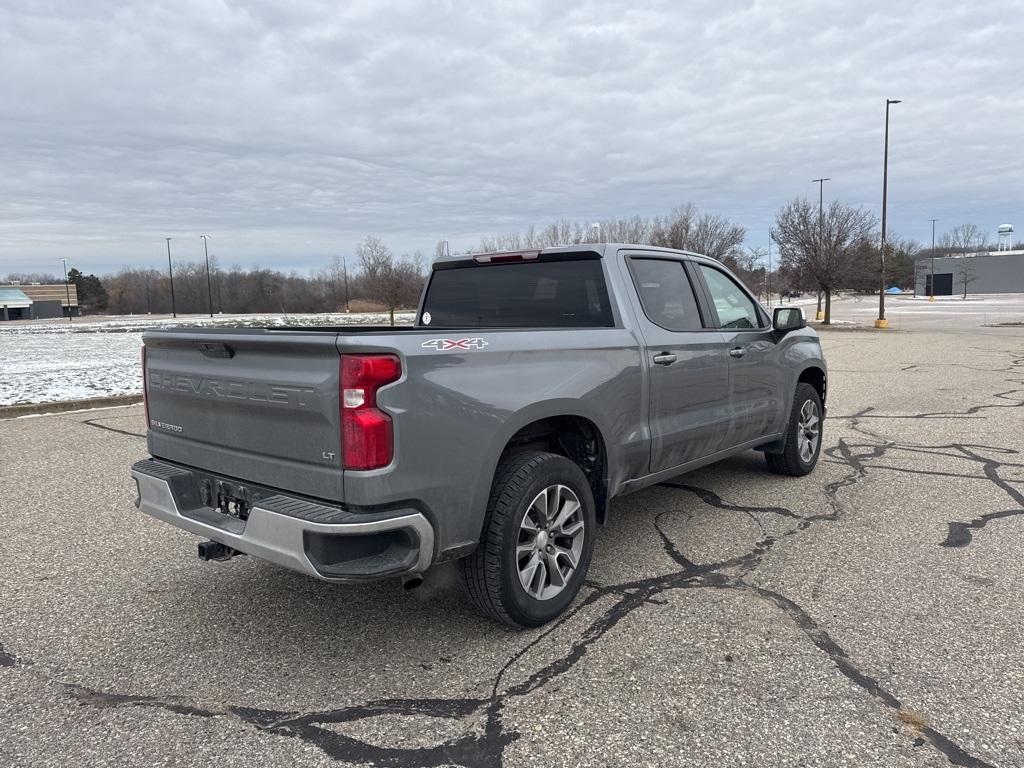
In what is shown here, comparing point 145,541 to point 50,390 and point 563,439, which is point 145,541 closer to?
point 563,439

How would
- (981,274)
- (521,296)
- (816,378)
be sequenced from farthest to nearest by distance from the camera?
(981,274)
(816,378)
(521,296)

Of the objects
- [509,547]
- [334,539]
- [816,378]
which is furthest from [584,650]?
[816,378]

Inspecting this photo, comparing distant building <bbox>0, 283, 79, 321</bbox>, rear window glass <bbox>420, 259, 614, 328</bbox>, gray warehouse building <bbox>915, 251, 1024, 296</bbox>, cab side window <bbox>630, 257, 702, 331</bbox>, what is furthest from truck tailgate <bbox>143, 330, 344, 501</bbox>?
gray warehouse building <bbox>915, 251, 1024, 296</bbox>

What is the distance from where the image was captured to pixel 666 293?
4.59 meters

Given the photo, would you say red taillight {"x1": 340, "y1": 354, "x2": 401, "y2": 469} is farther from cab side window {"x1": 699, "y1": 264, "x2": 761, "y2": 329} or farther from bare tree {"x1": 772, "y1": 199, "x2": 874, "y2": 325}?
bare tree {"x1": 772, "y1": 199, "x2": 874, "y2": 325}

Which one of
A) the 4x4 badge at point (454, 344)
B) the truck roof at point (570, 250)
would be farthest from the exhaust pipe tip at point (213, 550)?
the truck roof at point (570, 250)

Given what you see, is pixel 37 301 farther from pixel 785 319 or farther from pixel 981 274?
pixel 981 274

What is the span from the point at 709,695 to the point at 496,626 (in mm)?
1060

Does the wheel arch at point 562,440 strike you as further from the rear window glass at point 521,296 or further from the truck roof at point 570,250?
the truck roof at point 570,250

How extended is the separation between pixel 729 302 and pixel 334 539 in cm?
354

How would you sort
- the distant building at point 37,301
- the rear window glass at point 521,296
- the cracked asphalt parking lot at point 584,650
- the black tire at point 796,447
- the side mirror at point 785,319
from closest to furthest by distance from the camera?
the cracked asphalt parking lot at point 584,650
the rear window glass at point 521,296
the side mirror at point 785,319
the black tire at point 796,447
the distant building at point 37,301

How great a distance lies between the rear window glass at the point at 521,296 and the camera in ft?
13.9

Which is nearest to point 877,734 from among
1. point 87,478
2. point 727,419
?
point 727,419

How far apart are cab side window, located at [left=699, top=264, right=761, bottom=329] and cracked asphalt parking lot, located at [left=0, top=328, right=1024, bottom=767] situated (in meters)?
1.35
